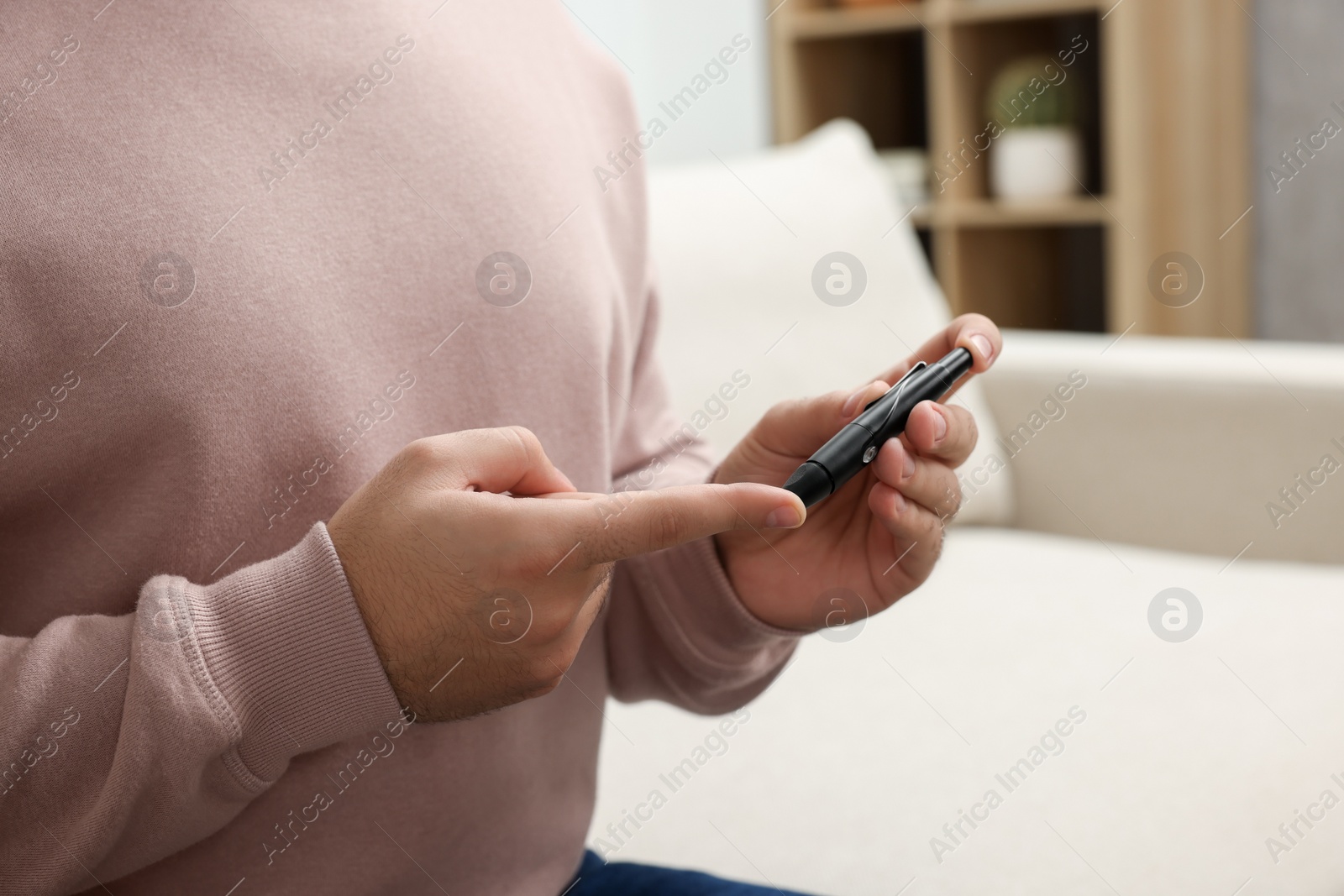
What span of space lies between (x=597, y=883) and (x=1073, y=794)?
1.14ft

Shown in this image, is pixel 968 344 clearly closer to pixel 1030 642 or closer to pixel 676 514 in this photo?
pixel 676 514

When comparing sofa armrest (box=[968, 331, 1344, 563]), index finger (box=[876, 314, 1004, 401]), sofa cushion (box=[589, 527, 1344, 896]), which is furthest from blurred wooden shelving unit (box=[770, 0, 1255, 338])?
index finger (box=[876, 314, 1004, 401])

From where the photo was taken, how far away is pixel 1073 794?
0.79m

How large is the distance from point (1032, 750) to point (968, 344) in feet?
1.35

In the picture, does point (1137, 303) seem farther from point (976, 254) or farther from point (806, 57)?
point (806, 57)

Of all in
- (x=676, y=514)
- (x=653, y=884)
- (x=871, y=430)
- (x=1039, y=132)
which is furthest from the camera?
(x=1039, y=132)

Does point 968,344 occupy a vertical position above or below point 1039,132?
above

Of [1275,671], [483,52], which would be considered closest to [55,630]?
[483,52]

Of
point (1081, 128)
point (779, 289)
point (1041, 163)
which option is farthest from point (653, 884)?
point (1081, 128)

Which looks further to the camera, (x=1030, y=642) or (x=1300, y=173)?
(x=1300, y=173)

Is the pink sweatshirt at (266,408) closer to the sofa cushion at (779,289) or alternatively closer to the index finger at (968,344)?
the index finger at (968,344)

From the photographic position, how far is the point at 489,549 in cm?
45

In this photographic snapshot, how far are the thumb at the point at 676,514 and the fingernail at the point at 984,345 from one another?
18 centimetres

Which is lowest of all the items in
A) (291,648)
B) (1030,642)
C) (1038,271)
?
(1038,271)
